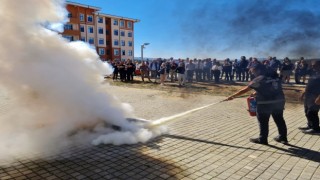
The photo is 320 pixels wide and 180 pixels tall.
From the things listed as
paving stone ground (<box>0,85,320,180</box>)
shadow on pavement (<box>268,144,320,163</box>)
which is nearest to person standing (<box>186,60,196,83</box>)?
paving stone ground (<box>0,85,320,180</box>)

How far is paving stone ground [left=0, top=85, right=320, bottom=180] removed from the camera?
14.2 feet

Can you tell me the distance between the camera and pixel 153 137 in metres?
6.26

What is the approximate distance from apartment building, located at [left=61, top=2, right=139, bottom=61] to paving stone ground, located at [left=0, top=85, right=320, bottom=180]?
1987 inches

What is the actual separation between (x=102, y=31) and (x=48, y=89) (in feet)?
205

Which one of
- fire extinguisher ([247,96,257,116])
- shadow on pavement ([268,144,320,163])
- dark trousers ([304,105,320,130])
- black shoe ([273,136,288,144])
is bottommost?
shadow on pavement ([268,144,320,163])

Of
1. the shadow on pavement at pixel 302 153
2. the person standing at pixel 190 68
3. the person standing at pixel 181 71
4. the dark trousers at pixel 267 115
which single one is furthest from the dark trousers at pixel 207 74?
the shadow on pavement at pixel 302 153

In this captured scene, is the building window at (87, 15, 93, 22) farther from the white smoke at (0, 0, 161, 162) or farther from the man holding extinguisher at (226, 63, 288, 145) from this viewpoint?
the man holding extinguisher at (226, 63, 288, 145)

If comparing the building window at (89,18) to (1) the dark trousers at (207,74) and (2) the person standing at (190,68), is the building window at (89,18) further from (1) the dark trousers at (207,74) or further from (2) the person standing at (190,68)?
(2) the person standing at (190,68)

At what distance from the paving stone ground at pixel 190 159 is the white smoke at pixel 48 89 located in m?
0.55

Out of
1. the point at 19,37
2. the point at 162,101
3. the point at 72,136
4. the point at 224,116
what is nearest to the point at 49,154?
the point at 72,136

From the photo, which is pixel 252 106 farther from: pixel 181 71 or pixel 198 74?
pixel 198 74

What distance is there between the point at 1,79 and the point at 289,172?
5.73m

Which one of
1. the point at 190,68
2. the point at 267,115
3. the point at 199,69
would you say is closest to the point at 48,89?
the point at 267,115

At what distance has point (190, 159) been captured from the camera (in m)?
4.98
